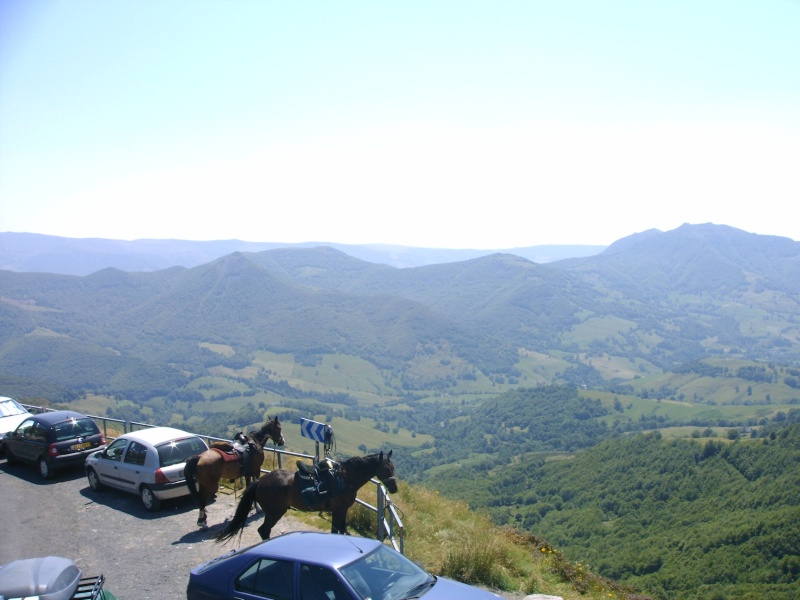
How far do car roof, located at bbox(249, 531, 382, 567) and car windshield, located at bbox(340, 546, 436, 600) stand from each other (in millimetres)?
120

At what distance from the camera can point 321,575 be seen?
6.52 meters

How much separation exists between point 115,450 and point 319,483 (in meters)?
7.51

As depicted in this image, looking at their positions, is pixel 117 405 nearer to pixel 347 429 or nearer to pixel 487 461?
pixel 347 429

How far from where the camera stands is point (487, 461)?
137 metres

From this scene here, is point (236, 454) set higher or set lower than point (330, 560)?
lower

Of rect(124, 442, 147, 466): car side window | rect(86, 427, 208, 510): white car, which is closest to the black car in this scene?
rect(86, 427, 208, 510): white car

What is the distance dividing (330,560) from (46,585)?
9.36 ft

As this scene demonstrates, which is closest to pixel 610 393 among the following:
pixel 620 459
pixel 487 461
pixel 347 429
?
pixel 487 461

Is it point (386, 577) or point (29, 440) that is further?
point (29, 440)

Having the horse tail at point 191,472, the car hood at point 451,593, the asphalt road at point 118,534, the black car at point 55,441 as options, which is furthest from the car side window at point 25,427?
the car hood at point 451,593

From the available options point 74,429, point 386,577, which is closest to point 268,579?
point 386,577

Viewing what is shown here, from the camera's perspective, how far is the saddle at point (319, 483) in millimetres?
10406

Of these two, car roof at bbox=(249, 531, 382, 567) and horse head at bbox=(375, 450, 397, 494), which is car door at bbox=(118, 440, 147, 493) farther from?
car roof at bbox=(249, 531, 382, 567)

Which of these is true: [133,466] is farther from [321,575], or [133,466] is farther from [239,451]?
[321,575]
